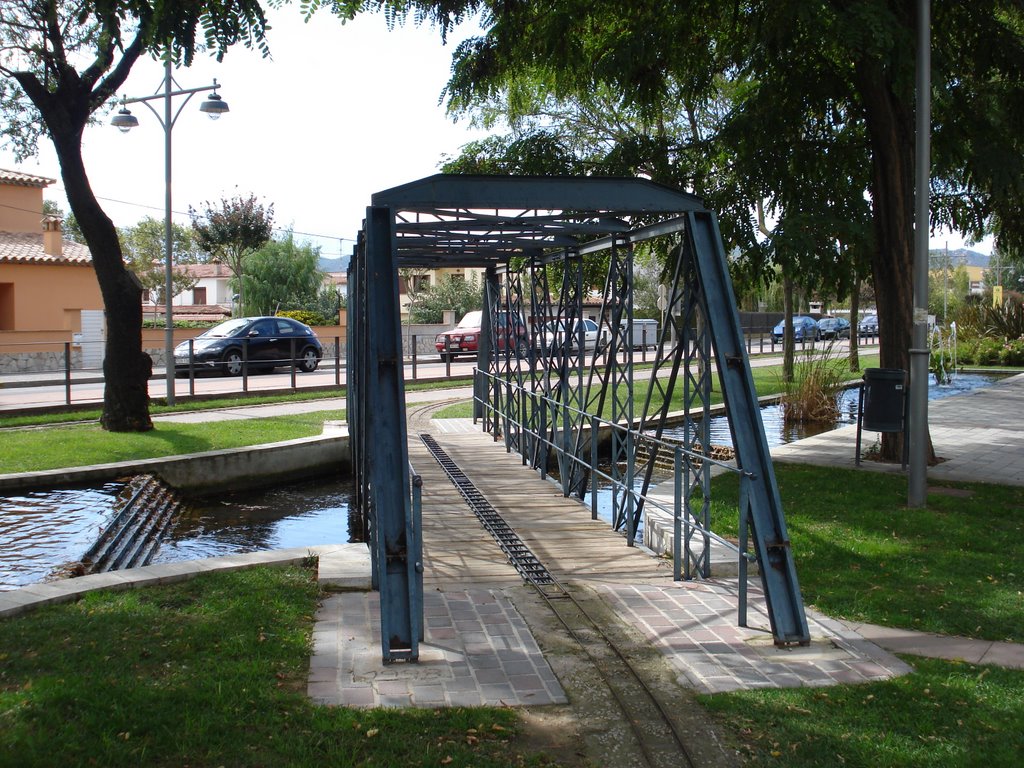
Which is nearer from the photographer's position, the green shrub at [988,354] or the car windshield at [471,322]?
the green shrub at [988,354]

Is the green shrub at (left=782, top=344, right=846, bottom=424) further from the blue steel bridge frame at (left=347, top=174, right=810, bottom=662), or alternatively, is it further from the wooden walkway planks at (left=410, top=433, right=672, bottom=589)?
the blue steel bridge frame at (left=347, top=174, right=810, bottom=662)

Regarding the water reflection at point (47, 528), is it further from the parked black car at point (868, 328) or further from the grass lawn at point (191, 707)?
the parked black car at point (868, 328)

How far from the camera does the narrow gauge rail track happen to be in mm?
4223

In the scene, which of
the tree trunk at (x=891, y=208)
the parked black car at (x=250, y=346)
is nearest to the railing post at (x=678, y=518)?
the tree trunk at (x=891, y=208)

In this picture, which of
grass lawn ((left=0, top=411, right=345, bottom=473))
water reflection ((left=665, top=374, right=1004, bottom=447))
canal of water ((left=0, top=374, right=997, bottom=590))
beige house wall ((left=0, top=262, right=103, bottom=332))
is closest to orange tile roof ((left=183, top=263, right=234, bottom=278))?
beige house wall ((left=0, top=262, right=103, bottom=332))

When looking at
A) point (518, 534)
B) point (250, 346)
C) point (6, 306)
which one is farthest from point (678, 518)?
point (6, 306)

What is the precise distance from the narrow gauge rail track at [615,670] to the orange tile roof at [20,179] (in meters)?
32.3

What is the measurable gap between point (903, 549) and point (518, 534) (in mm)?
3213

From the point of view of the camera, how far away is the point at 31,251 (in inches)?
1261

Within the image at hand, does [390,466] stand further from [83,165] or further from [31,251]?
[31,251]

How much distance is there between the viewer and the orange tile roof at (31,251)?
30.8 meters

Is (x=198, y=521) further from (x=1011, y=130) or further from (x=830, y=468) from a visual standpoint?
(x=1011, y=130)

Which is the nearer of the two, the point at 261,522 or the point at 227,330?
the point at 261,522

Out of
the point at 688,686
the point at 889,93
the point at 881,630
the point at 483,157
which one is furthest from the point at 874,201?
the point at 688,686
